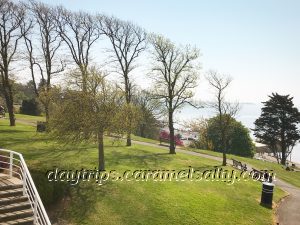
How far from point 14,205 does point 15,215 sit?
1.84 feet

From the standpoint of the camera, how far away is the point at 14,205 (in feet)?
39.2

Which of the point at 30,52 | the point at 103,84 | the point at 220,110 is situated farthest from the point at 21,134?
the point at 220,110

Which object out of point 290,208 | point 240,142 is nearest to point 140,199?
point 290,208

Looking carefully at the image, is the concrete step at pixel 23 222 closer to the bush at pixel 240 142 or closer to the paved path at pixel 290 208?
the paved path at pixel 290 208

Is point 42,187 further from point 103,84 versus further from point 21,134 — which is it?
point 21,134

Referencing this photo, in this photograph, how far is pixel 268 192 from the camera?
22.7 m

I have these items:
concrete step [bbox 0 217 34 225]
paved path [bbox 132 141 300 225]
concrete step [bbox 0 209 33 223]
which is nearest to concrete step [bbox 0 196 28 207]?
concrete step [bbox 0 209 33 223]

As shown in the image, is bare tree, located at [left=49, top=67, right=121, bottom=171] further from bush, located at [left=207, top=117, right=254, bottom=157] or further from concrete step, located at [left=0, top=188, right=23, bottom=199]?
bush, located at [left=207, top=117, right=254, bottom=157]

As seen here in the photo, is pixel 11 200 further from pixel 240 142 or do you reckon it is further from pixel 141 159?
pixel 240 142

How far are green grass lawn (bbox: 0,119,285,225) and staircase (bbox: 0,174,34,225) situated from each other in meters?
6.32

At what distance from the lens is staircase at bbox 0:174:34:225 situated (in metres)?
11.4

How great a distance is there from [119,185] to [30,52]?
82.2 ft

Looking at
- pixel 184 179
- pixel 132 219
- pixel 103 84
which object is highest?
pixel 103 84

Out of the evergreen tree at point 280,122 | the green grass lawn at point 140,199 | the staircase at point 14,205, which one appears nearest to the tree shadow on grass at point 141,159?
the green grass lawn at point 140,199
